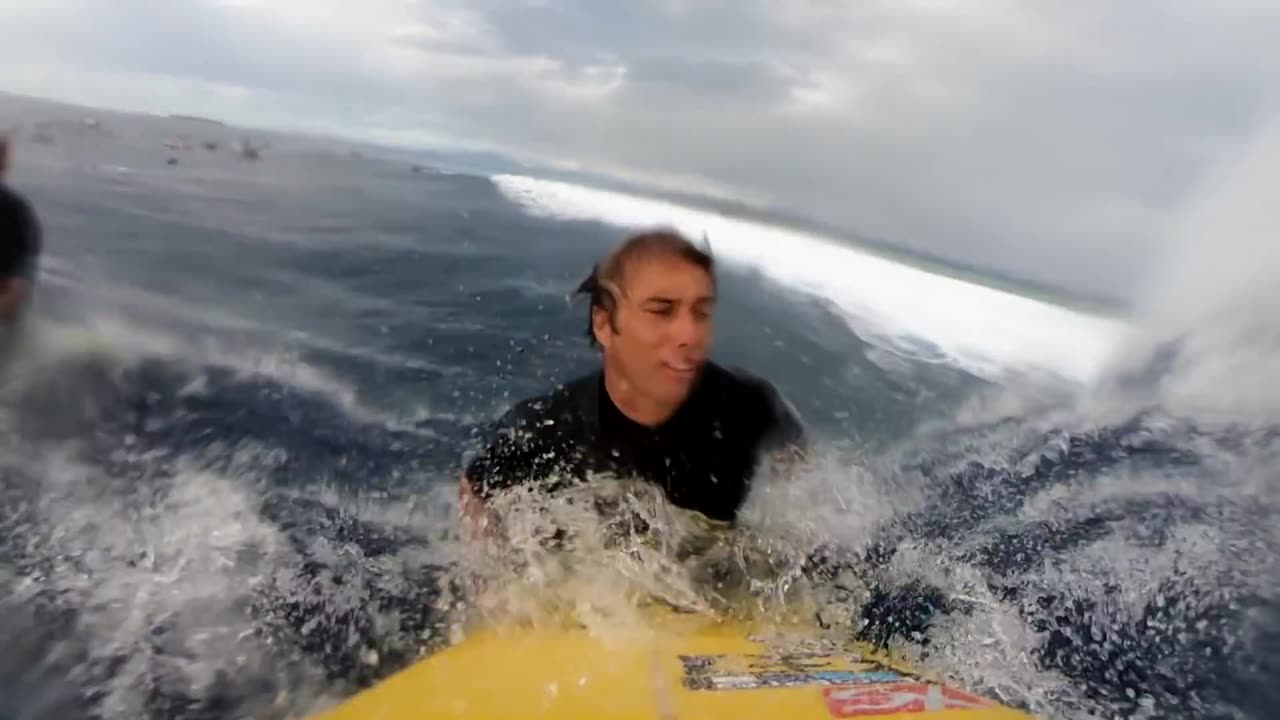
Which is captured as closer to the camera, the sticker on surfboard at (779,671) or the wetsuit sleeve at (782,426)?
the sticker on surfboard at (779,671)

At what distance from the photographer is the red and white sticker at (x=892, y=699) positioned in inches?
33.9

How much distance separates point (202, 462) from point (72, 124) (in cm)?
46

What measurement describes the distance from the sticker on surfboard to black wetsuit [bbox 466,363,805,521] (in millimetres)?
221

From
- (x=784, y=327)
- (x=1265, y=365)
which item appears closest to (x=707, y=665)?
(x=784, y=327)

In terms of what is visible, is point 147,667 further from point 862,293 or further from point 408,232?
point 862,293

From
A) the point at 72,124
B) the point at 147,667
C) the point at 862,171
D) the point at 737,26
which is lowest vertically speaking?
the point at 147,667

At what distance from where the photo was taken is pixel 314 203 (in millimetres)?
1188

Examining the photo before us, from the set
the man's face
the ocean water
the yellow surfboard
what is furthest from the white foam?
the yellow surfboard

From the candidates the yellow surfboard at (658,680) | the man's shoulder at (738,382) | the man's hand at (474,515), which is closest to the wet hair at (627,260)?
the man's shoulder at (738,382)

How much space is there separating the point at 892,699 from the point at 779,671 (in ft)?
0.39

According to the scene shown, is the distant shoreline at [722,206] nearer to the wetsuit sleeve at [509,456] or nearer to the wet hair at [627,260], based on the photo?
A: the wet hair at [627,260]

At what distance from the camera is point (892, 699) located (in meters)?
0.89

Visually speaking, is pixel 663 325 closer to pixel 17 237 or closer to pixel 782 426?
pixel 782 426

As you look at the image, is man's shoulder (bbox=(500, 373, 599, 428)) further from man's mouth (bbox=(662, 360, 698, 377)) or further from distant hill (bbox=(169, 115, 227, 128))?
distant hill (bbox=(169, 115, 227, 128))
